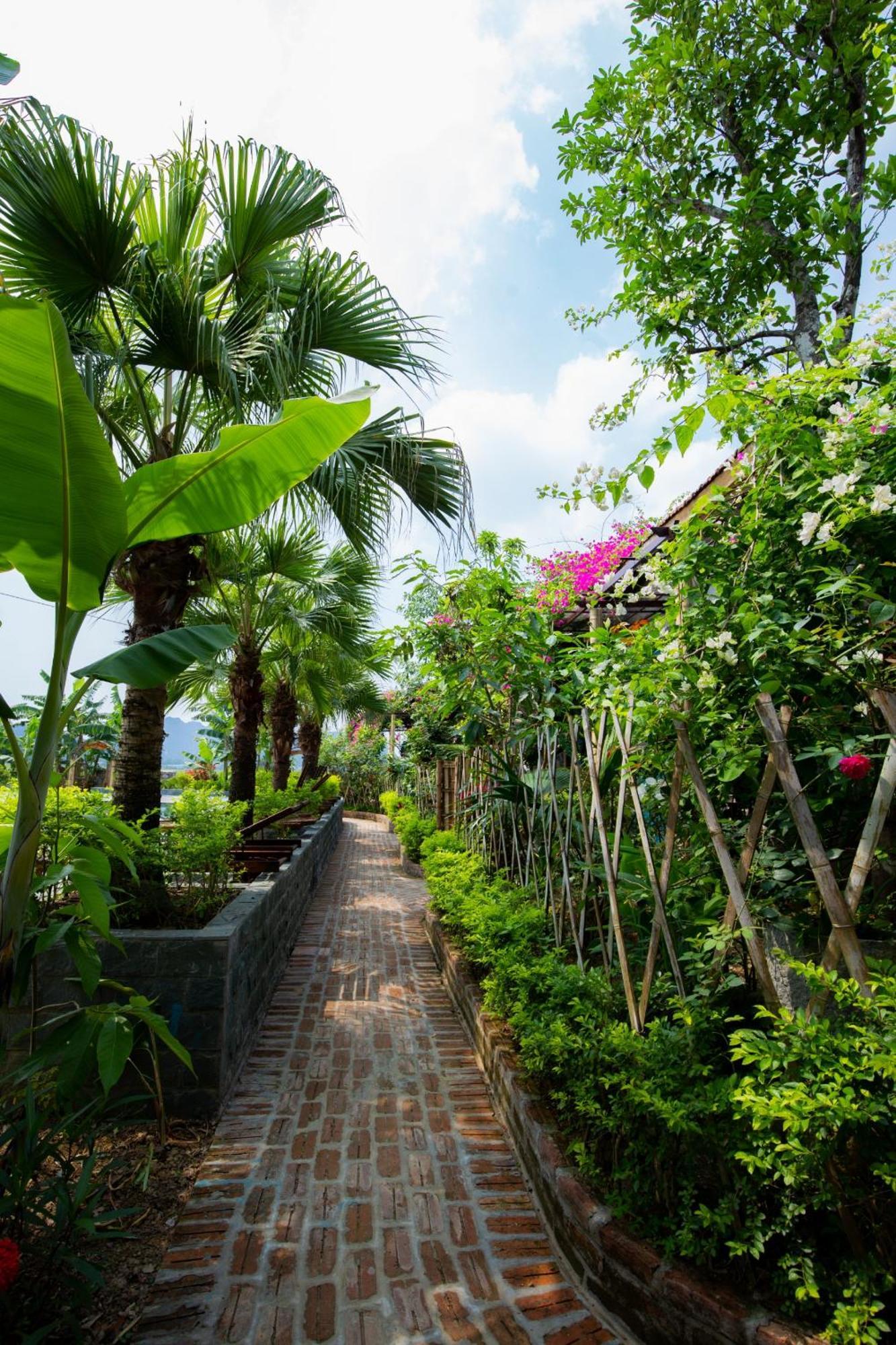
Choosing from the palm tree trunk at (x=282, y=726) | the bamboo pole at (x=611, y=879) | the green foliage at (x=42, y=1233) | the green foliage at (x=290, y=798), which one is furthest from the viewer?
the palm tree trunk at (x=282, y=726)

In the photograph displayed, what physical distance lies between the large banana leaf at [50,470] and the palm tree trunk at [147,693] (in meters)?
1.96

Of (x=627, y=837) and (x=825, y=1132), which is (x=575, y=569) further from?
(x=825, y=1132)

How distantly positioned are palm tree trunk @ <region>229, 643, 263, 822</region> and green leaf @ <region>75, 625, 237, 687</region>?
7.02 metres

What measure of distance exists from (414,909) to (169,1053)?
5.30 m

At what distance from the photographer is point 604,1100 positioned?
2502mm

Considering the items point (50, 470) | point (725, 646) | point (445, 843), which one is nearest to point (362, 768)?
point (445, 843)

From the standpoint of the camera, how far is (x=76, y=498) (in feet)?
7.70

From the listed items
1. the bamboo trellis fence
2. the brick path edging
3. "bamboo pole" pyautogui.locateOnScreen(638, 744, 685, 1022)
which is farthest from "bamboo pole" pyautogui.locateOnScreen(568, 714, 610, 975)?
the brick path edging

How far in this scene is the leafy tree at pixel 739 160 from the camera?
367 centimetres

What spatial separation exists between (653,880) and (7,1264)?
7.23 feet

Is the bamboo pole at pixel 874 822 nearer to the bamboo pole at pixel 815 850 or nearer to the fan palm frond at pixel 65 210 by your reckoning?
the bamboo pole at pixel 815 850

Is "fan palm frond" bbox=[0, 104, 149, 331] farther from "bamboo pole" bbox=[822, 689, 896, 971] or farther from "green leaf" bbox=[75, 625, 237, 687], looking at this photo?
"bamboo pole" bbox=[822, 689, 896, 971]

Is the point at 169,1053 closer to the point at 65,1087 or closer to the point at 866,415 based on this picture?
the point at 65,1087

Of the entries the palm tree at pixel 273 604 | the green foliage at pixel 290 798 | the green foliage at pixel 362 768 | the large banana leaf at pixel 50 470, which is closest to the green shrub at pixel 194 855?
the large banana leaf at pixel 50 470
